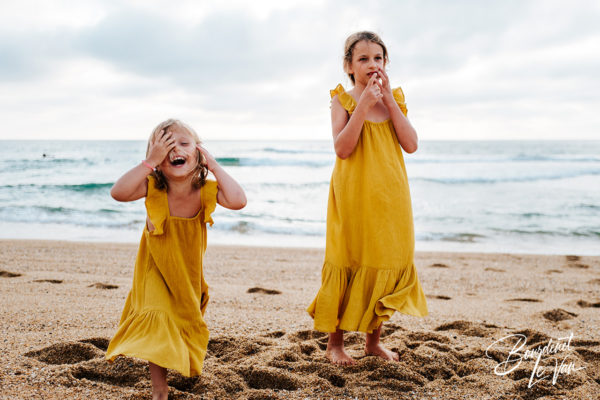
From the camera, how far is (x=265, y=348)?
119 inches

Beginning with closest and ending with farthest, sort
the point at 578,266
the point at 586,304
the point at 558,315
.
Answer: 1. the point at 558,315
2. the point at 586,304
3. the point at 578,266

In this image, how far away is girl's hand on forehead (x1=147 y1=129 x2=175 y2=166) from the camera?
86.5 inches

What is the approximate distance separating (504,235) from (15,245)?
8.57 m

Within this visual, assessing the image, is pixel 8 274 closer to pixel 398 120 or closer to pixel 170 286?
pixel 170 286

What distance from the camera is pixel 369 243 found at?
2.68 m

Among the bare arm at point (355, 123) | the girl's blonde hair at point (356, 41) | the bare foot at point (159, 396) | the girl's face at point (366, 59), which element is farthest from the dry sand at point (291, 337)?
the girl's blonde hair at point (356, 41)

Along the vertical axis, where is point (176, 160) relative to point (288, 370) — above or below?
above

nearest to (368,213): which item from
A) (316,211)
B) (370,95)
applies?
(370,95)

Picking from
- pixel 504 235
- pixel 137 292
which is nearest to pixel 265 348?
pixel 137 292

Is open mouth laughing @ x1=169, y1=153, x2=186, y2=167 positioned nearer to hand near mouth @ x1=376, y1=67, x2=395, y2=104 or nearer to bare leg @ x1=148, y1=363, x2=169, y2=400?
bare leg @ x1=148, y1=363, x2=169, y2=400

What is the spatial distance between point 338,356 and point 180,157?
1542 mm

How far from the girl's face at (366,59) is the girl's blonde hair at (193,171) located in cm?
106

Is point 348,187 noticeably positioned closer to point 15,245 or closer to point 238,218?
point 15,245

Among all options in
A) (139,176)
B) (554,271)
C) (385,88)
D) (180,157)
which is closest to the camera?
(139,176)
